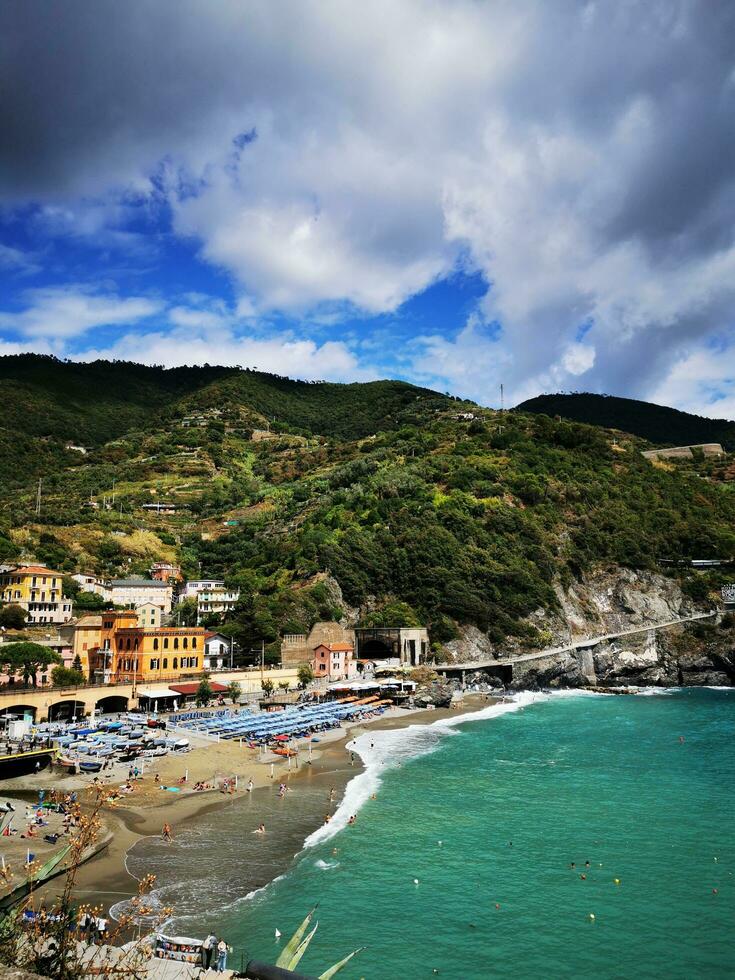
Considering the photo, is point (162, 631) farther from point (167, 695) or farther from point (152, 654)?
point (167, 695)

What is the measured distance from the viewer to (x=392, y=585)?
327 ft

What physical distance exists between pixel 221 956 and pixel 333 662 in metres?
61.1

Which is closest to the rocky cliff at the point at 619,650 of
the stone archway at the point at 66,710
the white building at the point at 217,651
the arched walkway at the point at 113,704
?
the white building at the point at 217,651

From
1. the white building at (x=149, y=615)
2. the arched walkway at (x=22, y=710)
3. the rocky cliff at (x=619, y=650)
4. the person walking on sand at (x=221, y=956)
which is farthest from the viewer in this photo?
the rocky cliff at (x=619, y=650)

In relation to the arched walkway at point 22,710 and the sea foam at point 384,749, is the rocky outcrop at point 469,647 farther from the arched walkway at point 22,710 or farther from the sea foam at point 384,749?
the arched walkway at point 22,710

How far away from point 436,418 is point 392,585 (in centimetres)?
9415

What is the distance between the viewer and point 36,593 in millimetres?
76062

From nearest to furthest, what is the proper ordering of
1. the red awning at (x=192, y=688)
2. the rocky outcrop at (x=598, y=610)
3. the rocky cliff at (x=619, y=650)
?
1. the red awning at (x=192, y=688)
2. the rocky cliff at (x=619, y=650)
3. the rocky outcrop at (x=598, y=610)

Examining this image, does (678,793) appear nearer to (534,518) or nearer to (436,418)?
(534,518)

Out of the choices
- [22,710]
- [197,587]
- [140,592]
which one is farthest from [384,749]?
[197,587]

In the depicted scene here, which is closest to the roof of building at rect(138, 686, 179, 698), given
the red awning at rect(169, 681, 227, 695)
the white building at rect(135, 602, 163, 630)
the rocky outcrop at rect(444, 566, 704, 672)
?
the red awning at rect(169, 681, 227, 695)

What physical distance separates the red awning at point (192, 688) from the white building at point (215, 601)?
965 inches

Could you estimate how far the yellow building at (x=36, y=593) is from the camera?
7400 cm

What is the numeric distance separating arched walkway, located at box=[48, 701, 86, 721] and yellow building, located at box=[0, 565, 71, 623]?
64.3 feet
